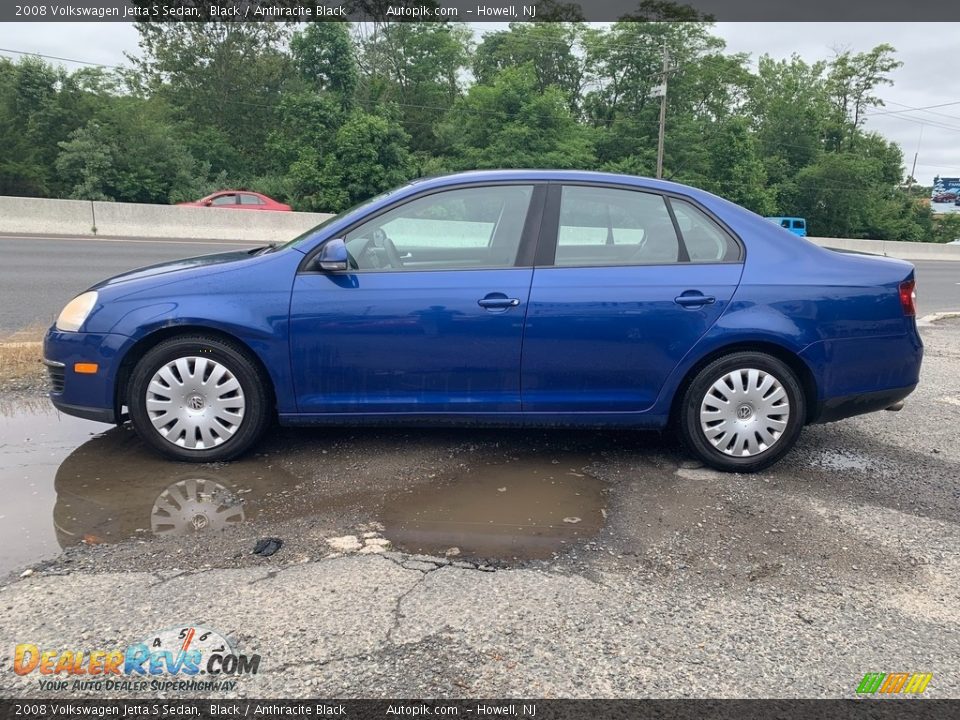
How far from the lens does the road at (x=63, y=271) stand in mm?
8086

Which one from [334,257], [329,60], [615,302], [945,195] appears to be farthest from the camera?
[945,195]

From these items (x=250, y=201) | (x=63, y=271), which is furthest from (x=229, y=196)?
(x=63, y=271)

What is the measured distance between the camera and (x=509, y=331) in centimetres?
384

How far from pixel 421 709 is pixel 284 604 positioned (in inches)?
29.8

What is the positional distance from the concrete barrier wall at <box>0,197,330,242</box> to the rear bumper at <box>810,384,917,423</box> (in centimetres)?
1624

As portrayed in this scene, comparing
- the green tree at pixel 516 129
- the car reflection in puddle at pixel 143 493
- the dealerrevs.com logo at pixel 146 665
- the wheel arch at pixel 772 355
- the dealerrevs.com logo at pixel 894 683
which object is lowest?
the dealerrevs.com logo at pixel 894 683

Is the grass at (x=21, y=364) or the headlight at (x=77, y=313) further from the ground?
the headlight at (x=77, y=313)

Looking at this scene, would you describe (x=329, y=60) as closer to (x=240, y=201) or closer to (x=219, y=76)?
(x=219, y=76)

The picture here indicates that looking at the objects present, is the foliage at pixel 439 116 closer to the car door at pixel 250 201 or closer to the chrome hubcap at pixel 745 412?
the car door at pixel 250 201

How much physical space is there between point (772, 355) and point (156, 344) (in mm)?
3409

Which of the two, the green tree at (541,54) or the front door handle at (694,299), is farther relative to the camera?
the green tree at (541,54)

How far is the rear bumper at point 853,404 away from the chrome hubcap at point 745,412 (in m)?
0.25

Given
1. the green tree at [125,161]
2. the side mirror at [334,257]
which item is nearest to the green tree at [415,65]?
the green tree at [125,161]

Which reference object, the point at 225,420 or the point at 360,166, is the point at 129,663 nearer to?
the point at 225,420
